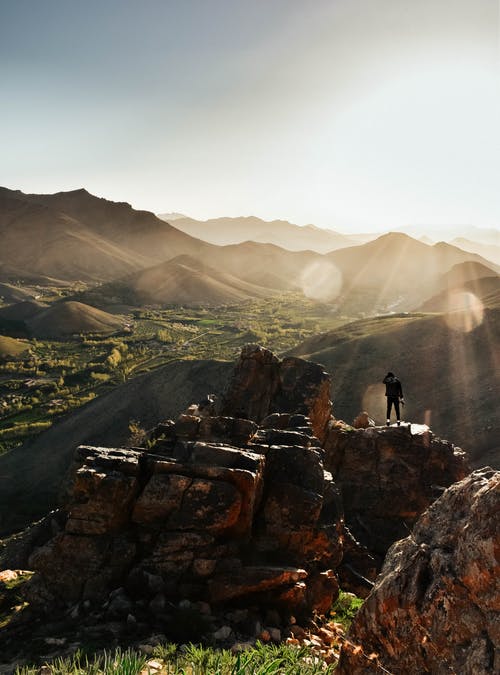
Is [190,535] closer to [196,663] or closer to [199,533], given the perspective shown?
[199,533]

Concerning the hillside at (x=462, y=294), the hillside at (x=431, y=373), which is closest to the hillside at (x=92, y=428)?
the hillside at (x=431, y=373)

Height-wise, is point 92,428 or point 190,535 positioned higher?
point 190,535

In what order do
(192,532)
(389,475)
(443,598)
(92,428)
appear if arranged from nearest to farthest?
(443,598) → (192,532) → (389,475) → (92,428)

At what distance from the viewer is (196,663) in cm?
920

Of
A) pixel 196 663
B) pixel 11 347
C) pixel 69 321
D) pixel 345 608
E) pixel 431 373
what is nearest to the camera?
pixel 196 663

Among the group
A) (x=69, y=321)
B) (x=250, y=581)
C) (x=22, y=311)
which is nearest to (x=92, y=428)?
(x=250, y=581)

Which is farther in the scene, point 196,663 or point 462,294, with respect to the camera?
point 462,294

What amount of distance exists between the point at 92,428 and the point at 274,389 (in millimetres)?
28134

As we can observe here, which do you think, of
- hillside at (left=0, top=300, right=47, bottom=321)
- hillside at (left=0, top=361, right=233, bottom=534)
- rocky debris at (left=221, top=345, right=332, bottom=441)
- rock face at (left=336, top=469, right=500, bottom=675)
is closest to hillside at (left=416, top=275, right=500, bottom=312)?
hillside at (left=0, top=361, right=233, bottom=534)

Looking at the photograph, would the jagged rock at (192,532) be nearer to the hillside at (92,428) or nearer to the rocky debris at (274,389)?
the rocky debris at (274,389)

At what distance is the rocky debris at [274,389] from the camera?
1070 inches

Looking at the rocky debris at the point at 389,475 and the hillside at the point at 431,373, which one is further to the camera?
the hillside at the point at 431,373

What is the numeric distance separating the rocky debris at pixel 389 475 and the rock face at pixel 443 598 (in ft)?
44.2

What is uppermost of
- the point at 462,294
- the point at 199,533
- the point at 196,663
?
the point at 462,294
